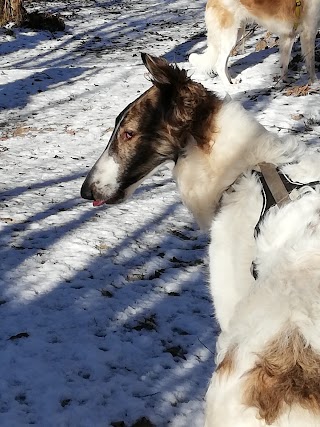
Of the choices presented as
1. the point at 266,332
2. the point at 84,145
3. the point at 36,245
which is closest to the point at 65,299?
the point at 36,245

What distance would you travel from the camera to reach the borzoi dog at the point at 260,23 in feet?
30.2

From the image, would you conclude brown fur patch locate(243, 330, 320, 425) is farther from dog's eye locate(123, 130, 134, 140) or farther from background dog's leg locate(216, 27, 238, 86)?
background dog's leg locate(216, 27, 238, 86)

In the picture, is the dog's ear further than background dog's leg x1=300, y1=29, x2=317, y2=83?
No

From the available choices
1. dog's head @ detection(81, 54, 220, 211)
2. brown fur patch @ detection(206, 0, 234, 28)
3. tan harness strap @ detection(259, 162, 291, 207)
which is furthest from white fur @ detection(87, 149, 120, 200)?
brown fur patch @ detection(206, 0, 234, 28)

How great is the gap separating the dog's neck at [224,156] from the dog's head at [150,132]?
9 centimetres

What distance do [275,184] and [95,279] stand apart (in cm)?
266

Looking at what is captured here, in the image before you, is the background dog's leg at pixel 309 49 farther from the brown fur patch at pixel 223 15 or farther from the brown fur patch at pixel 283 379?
the brown fur patch at pixel 283 379

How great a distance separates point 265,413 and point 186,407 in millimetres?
1878

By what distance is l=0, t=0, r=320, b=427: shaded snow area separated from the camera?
3.46 meters

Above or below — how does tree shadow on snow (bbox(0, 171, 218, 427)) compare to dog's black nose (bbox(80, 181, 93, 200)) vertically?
below

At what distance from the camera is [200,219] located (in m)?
3.19

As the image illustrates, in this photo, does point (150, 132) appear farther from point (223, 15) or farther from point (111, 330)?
point (223, 15)

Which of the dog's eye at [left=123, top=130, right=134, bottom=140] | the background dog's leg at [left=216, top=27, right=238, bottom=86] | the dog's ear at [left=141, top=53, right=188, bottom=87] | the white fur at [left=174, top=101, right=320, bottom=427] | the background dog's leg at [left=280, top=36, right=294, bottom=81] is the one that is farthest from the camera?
the background dog's leg at [left=216, top=27, right=238, bottom=86]

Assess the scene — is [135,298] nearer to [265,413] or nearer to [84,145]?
[265,413]
